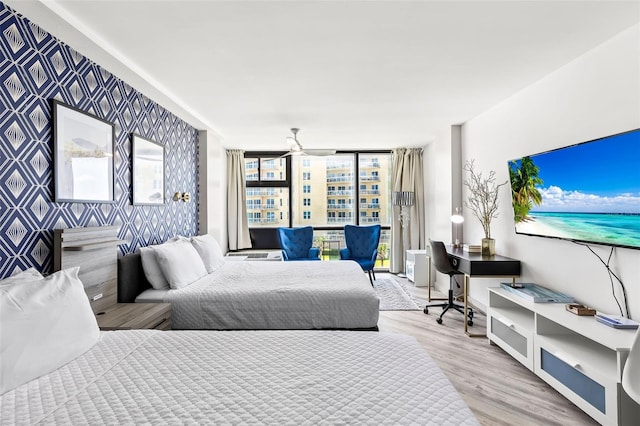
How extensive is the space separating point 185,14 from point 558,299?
3.37 meters

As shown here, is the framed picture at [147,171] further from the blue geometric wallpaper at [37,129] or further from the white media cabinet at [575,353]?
the white media cabinet at [575,353]

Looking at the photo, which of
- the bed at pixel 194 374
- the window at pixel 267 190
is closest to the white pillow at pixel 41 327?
the bed at pixel 194 374

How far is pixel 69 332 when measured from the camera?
1562 millimetres

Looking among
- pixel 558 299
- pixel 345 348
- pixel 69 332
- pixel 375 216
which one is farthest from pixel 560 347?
pixel 375 216

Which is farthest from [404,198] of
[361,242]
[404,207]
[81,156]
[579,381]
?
[81,156]

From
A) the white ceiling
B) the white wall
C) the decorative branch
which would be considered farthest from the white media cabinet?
the white ceiling

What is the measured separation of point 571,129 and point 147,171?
390 cm

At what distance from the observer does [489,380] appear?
8.50 ft

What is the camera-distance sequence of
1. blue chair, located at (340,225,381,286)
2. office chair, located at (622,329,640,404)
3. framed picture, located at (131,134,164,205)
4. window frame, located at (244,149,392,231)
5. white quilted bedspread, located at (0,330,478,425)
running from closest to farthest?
white quilted bedspread, located at (0,330,478,425), office chair, located at (622,329,640,404), framed picture, located at (131,134,164,205), blue chair, located at (340,225,381,286), window frame, located at (244,149,392,231)

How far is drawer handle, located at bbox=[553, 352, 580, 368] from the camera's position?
2096 millimetres

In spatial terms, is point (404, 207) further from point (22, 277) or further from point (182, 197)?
point (22, 277)

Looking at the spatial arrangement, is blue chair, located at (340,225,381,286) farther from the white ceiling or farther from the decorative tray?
the decorative tray

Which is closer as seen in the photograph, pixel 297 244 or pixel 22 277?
pixel 22 277

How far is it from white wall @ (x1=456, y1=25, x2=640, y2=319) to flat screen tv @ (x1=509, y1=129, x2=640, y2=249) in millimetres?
126
